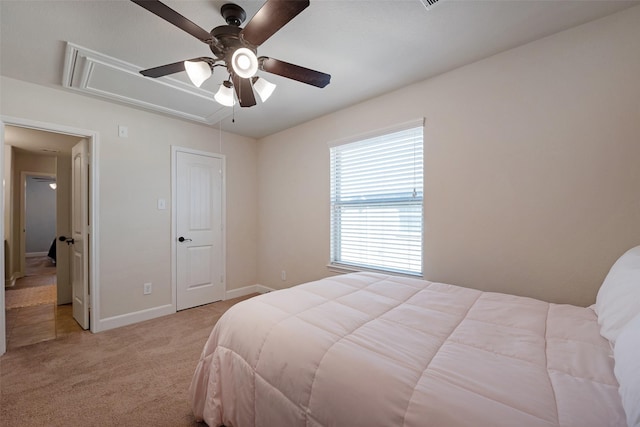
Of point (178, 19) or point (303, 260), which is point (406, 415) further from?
point (303, 260)

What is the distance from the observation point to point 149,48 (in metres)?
1.98

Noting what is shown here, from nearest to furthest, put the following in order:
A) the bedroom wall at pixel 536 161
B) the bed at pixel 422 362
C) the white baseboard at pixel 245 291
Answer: the bed at pixel 422 362 < the bedroom wall at pixel 536 161 < the white baseboard at pixel 245 291

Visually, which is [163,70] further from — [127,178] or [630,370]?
[630,370]

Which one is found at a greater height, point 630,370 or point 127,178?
point 127,178

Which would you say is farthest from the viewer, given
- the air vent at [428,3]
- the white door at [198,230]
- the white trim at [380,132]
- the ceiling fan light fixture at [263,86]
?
the white door at [198,230]

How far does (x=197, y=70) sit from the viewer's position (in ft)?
5.26

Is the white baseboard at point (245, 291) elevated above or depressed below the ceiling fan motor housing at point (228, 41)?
below

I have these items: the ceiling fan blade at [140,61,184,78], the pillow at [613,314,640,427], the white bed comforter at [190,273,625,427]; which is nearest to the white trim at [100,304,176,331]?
the white bed comforter at [190,273,625,427]

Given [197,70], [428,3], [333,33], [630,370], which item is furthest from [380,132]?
[630,370]

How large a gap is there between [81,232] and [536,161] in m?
4.30

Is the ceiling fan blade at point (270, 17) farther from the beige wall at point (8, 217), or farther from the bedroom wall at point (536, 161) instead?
the beige wall at point (8, 217)

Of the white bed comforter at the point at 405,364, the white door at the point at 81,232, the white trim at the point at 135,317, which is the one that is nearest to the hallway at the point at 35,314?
the white door at the point at 81,232

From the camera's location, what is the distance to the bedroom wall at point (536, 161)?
5.42 ft

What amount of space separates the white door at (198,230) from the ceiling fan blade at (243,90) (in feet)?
6.30
